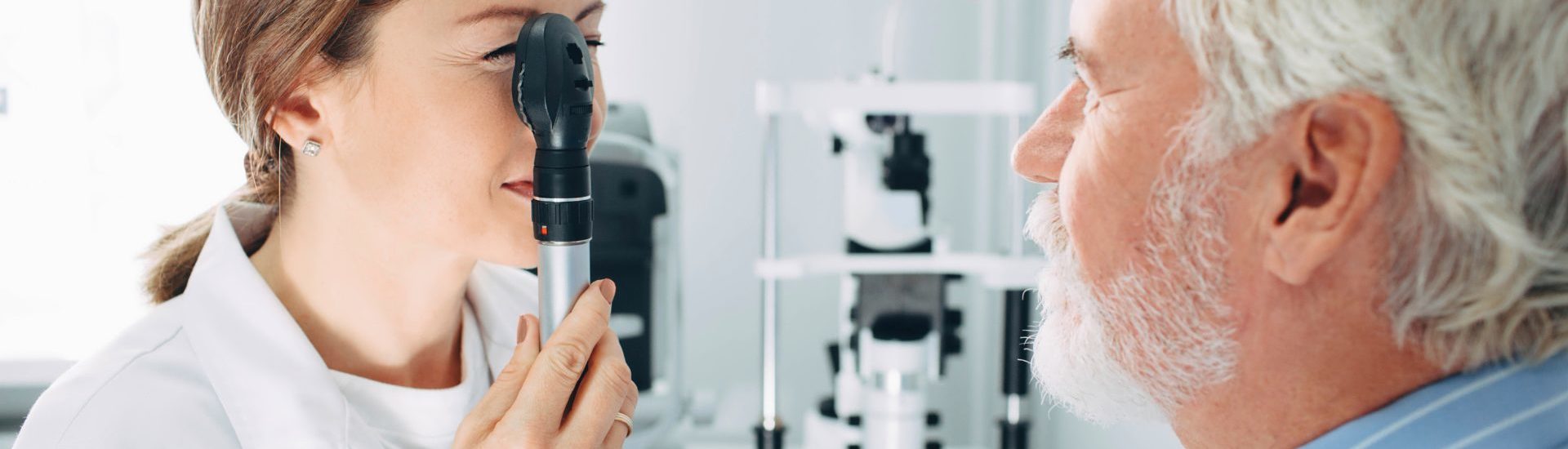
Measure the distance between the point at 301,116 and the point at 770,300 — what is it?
918 mm


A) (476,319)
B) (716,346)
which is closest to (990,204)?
(716,346)

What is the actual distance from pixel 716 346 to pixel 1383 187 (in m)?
2.13

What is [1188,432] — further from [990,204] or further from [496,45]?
[990,204]

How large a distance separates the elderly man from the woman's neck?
69 cm

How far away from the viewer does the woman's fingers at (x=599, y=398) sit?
944 mm

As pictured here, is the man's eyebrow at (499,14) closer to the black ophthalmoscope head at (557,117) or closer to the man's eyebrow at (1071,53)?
the black ophthalmoscope head at (557,117)

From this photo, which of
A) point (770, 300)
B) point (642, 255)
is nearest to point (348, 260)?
point (770, 300)

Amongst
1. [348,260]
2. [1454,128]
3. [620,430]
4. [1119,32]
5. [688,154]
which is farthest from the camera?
[688,154]

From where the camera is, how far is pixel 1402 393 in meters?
0.70

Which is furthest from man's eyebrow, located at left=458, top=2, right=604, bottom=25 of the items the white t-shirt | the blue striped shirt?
the blue striped shirt

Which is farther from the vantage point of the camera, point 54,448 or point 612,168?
point 612,168

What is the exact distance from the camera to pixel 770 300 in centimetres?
181

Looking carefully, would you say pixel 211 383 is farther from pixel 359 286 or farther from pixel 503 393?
pixel 503 393


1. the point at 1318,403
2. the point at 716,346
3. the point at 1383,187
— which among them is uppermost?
the point at 1383,187
